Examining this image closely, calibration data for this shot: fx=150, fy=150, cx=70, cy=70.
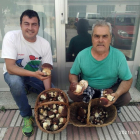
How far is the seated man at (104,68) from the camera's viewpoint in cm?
195

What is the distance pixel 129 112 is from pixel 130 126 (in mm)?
326

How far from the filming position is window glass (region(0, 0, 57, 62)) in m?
2.45

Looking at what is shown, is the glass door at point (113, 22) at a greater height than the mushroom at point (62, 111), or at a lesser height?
greater

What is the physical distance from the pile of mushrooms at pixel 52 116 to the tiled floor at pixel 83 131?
266 millimetres

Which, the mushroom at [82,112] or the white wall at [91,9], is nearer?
the mushroom at [82,112]

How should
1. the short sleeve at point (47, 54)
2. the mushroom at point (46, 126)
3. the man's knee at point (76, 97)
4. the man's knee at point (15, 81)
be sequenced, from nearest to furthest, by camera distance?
the mushroom at point (46, 126)
the man's knee at point (15, 81)
the man's knee at point (76, 97)
the short sleeve at point (47, 54)

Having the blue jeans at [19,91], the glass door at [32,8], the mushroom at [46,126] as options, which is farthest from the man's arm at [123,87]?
the glass door at [32,8]

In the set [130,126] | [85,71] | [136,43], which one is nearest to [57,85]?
[85,71]

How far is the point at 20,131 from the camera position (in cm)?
211

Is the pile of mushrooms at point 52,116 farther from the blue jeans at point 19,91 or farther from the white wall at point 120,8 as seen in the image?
the white wall at point 120,8

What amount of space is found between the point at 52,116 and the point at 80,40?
146 centimetres

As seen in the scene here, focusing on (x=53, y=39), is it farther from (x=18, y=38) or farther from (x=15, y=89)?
(x=15, y=89)

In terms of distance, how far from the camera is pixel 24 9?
249 cm

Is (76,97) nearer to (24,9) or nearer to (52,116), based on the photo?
(52,116)
